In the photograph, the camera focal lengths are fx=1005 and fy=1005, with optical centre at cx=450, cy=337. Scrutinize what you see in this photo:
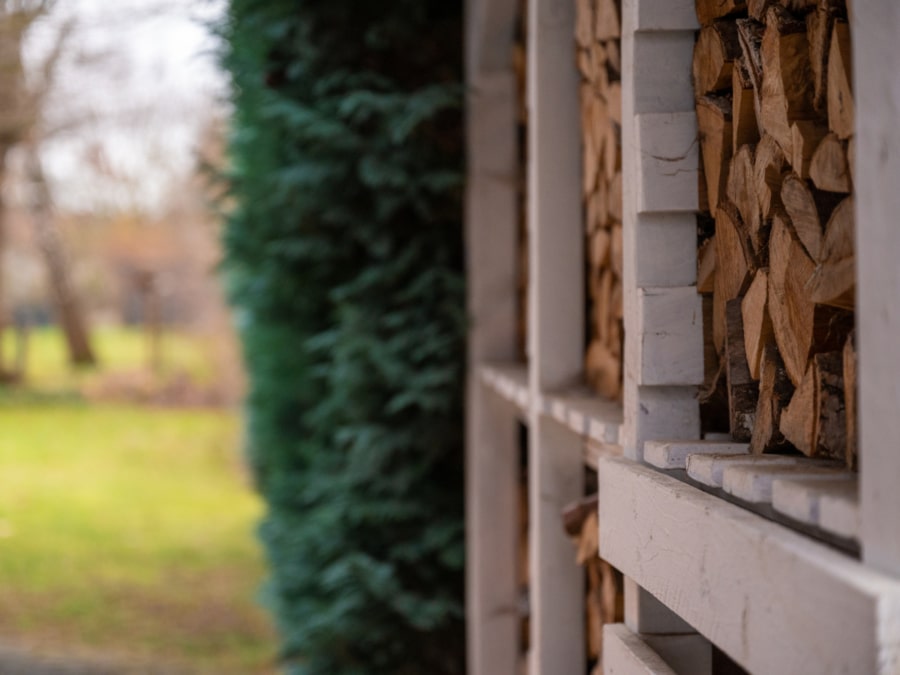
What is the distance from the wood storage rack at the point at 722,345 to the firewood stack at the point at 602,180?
0.05 ft

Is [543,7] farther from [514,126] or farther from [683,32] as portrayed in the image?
[514,126]

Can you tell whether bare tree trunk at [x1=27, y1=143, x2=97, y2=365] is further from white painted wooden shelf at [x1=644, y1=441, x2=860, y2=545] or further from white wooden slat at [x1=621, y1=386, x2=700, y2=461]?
white painted wooden shelf at [x1=644, y1=441, x2=860, y2=545]

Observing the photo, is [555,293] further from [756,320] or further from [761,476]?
[761,476]

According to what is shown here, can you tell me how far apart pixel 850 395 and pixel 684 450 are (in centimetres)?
24

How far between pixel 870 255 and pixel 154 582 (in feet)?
23.3

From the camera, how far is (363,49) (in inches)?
110

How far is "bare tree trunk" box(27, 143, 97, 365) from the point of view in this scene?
40.6ft

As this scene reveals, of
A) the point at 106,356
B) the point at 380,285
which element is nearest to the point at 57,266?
the point at 106,356

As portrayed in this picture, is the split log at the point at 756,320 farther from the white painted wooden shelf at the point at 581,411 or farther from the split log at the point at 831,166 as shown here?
the white painted wooden shelf at the point at 581,411

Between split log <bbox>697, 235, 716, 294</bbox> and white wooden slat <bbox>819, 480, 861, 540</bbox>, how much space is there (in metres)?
0.48

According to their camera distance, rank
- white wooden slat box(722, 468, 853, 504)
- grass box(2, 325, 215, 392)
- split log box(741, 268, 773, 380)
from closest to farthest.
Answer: white wooden slat box(722, 468, 853, 504)
split log box(741, 268, 773, 380)
grass box(2, 325, 215, 392)

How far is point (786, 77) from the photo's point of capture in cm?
96

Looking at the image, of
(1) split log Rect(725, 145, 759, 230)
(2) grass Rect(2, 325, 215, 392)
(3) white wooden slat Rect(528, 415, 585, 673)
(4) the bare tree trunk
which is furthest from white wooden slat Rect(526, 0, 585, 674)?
(2) grass Rect(2, 325, 215, 392)

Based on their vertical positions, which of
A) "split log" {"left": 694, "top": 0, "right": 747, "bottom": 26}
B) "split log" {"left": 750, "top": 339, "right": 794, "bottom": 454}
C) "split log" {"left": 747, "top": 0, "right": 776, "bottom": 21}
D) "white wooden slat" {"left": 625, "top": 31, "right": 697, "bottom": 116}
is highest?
"split log" {"left": 694, "top": 0, "right": 747, "bottom": 26}
